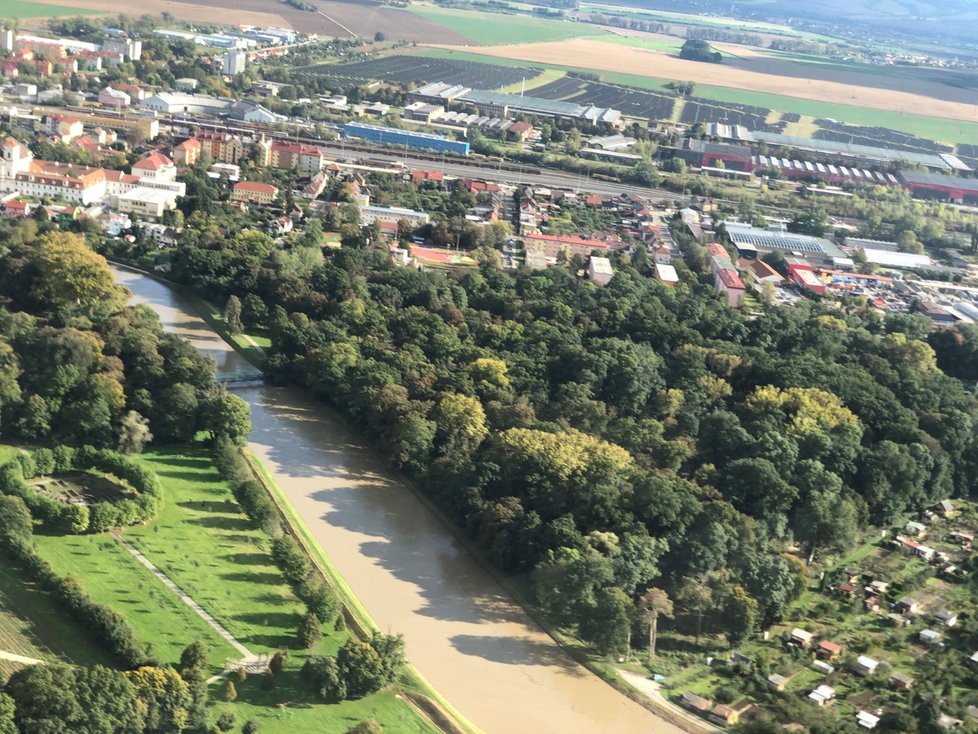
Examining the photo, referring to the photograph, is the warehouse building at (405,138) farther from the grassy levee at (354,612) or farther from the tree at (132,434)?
the tree at (132,434)

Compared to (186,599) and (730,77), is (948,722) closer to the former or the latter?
(186,599)

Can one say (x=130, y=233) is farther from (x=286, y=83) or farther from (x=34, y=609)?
(x=286, y=83)

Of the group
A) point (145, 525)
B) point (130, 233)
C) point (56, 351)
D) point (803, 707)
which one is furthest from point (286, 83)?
point (803, 707)

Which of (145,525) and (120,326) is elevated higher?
(120,326)

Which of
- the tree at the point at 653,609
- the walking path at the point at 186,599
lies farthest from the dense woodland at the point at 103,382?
the tree at the point at 653,609

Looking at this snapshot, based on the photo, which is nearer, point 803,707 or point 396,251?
point 803,707

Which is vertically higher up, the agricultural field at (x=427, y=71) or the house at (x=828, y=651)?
the agricultural field at (x=427, y=71)
